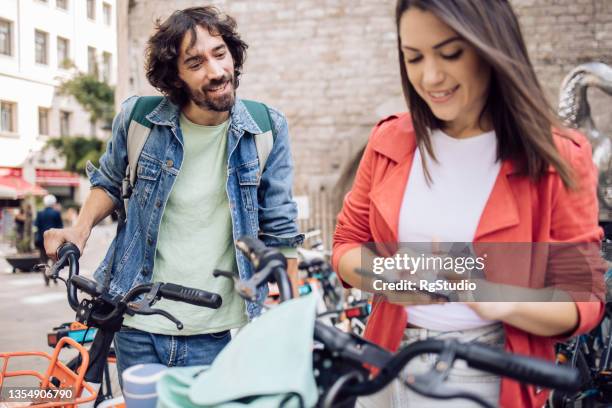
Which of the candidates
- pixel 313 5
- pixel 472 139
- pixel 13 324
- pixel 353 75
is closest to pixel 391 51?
pixel 353 75

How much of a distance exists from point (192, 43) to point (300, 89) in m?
8.06

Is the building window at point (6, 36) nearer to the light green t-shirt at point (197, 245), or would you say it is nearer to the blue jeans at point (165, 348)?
the light green t-shirt at point (197, 245)

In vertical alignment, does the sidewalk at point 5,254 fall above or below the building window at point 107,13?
below

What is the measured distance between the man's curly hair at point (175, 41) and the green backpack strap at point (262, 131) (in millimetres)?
114

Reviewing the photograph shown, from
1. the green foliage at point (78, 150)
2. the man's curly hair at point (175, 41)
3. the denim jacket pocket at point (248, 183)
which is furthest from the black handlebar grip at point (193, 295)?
the green foliage at point (78, 150)

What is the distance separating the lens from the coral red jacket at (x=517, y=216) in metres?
1.25

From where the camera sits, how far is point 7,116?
13.3 ft

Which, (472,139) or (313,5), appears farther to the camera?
(313,5)

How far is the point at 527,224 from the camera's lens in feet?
4.18

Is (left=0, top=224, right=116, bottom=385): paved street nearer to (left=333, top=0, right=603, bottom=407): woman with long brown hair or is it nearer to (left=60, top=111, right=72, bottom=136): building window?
(left=333, top=0, right=603, bottom=407): woman with long brown hair

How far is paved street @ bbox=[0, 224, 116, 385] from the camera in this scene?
669cm

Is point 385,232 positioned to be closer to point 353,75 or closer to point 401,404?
point 401,404

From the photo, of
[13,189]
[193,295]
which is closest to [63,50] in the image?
[193,295]

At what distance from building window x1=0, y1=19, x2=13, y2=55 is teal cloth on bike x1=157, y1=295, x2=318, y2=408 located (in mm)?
3218
